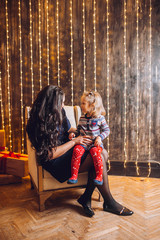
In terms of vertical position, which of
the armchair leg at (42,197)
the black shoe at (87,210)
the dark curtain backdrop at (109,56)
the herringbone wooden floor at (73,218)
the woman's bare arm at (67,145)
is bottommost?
the herringbone wooden floor at (73,218)

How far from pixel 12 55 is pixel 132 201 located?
2.76 m

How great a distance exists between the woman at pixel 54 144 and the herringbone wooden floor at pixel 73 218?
0.12 metres

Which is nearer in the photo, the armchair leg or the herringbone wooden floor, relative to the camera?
the herringbone wooden floor

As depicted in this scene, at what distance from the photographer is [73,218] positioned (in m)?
1.58

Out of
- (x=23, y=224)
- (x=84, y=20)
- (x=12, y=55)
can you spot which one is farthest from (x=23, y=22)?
(x=23, y=224)

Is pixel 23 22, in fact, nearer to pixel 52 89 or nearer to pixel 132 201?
pixel 52 89

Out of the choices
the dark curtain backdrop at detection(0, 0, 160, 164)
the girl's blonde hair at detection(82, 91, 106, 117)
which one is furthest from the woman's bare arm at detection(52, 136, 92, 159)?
the dark curtain backdrop at detection(0, 0, 160, 164)

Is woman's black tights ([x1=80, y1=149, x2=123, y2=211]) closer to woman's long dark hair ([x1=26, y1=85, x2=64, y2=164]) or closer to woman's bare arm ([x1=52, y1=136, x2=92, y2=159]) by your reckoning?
woman's bare arm ([x1=52, y1=136, x2=92, y2=159])

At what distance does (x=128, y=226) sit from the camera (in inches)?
57.6

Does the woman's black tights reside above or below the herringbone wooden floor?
above

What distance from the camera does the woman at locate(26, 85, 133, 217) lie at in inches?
59.5

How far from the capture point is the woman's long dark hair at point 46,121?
4.94 ft

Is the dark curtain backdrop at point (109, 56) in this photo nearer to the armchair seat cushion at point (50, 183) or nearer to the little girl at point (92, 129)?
the little girl at point (92, 129)

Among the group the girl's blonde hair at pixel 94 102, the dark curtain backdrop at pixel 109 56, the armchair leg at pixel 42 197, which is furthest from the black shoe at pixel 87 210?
the dark curtain backdrop at pixel 109 56
